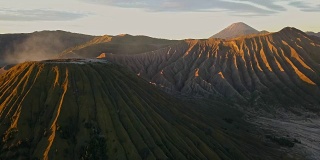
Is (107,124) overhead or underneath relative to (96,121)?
underneath

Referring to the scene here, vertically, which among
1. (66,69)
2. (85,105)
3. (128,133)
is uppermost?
(66,69)

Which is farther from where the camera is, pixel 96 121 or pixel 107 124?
pixel 107 124

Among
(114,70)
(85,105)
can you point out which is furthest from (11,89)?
(114,70)

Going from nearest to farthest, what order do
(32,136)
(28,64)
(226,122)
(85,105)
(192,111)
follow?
1. (32,136)
2. (85,105)
3. (28,64)
4. (192,111)
5. (226,122)

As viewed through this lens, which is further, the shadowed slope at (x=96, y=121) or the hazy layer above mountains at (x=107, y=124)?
the hazy layer above mountains at (x=107, y=124)

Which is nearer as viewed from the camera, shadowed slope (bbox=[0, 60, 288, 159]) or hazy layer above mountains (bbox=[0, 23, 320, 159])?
shadowed slope (bbox=[0, 60, 288, 159])

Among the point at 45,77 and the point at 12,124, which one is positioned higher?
the point at 45,77

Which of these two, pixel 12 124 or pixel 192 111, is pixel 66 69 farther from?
pixel 192 111

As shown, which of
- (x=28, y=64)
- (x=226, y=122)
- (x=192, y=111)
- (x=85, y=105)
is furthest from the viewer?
(x=226, y=122)
